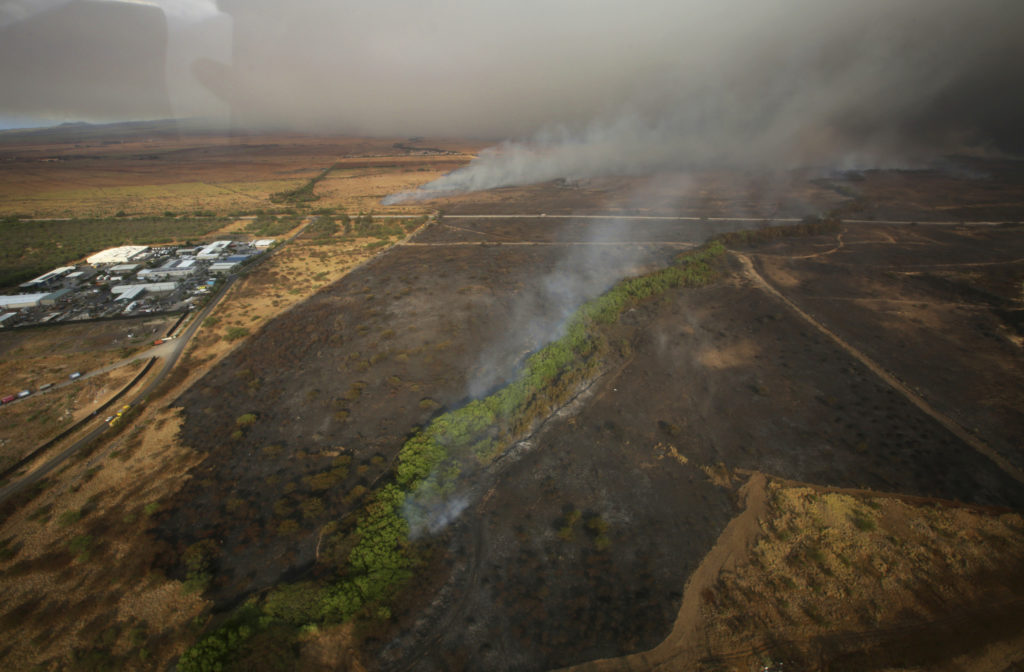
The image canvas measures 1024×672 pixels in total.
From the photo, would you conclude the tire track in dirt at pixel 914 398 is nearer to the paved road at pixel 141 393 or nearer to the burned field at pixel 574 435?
the burned field at pixel 574 435

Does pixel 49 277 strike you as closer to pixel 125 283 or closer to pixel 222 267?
pixel 125 283

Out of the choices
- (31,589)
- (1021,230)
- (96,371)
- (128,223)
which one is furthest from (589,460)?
(128,223)

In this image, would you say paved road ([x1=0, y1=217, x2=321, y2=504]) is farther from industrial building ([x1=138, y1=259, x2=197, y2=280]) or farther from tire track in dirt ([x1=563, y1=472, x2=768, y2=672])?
tire track in dirt ([x1=563, y1=472, x2=768, y2=672])

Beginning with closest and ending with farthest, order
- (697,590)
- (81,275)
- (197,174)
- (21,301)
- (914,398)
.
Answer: (697,590) < (914,398) < (21,301) < (81,275) < (197,174)

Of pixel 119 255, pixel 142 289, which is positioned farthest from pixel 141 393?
pixel 119 255

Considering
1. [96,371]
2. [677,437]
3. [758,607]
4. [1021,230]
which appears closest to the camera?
[758,607]

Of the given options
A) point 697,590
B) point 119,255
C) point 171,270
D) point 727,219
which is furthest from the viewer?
point 727,219

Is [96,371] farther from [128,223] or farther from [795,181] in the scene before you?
[795,181]
